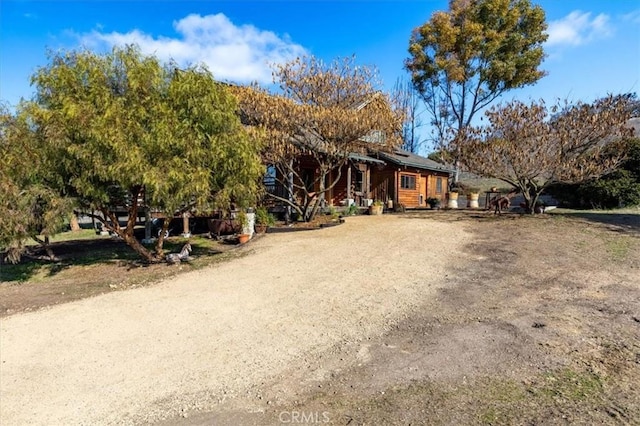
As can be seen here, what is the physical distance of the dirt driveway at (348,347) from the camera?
317 centimetres

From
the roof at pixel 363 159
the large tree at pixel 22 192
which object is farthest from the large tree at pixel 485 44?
the large tree at pixel 22 192

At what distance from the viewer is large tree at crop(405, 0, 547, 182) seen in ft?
85.1

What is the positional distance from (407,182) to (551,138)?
32.7ft

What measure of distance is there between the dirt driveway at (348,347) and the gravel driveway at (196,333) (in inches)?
0.9

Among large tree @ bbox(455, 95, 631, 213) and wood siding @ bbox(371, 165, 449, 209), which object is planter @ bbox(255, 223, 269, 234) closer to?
large tree @ bbox(455, 95, 631, 213)

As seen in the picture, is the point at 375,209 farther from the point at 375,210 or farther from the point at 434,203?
the point at 434,203

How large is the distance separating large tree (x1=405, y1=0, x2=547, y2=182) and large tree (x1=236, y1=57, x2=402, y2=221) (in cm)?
1312

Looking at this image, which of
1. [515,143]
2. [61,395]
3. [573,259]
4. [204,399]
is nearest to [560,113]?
[515,143]

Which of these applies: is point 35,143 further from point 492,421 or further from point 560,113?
point 560,113

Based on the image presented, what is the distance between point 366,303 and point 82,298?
4.85 metres

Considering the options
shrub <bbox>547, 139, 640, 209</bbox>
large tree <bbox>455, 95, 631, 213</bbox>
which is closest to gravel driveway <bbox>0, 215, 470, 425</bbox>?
large tree <bbox>455, 95, 631, 213</bbox>

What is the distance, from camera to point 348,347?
4.37 meters

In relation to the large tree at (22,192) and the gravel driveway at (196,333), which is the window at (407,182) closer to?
the gravel driveway at (196,333)

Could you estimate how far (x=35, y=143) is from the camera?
736cm
